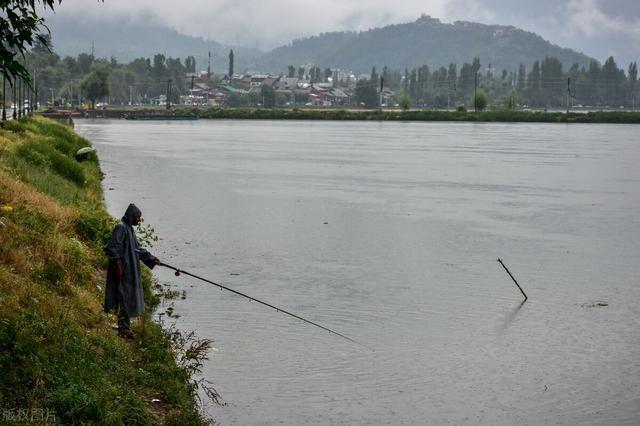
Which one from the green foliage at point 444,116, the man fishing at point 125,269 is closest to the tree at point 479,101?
the green foliage at point 444,116

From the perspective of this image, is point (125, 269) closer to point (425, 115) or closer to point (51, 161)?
point (51, 161)

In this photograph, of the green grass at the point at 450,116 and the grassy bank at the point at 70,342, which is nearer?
the grassy bank at the point at 70,342

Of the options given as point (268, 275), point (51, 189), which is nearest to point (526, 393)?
point (268, 275)

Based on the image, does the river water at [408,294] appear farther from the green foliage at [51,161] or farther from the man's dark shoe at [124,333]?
the green foliage at [51,161]

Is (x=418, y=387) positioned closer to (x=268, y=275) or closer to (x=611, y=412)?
(x=611, y=412)

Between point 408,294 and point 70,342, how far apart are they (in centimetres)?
1019

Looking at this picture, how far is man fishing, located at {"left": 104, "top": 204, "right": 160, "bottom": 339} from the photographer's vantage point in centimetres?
1287

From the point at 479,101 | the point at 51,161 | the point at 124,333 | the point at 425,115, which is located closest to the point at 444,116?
the point at 425,115

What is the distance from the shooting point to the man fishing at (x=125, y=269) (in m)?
12.9

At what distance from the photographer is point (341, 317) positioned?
18172mm

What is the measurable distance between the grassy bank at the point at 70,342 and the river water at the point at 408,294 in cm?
110

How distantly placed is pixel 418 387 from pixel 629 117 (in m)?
146

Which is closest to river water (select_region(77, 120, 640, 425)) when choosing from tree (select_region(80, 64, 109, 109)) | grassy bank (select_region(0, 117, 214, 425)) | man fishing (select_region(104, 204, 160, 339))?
grassy bank (select_region(0, 117, 214, 425))

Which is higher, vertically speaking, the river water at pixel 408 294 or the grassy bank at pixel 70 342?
the grassy bank at pixel 70 342
